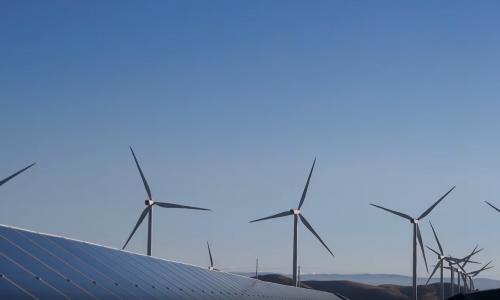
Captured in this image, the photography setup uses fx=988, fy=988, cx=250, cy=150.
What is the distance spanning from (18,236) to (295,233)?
65.6 meters

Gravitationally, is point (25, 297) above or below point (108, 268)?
below

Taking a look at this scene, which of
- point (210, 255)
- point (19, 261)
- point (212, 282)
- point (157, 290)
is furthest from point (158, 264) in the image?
point (210, 255)

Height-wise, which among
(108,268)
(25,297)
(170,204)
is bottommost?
(25,297)

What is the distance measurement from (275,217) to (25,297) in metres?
75.9

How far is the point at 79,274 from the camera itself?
120 ft

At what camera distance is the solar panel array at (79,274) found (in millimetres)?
30812

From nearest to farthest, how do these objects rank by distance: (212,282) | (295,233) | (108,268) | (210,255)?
(108,268) < (212,282) < (295,233) < (210,255)

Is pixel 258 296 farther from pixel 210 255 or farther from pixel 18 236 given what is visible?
pixel 210 255

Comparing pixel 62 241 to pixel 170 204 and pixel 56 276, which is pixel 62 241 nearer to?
pixel 56 276

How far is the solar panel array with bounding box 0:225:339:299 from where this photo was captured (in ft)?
101

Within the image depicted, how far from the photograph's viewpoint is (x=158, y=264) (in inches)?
2197

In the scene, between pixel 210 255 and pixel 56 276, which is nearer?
pixel 56 276

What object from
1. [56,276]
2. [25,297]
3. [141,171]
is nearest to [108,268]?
[56,276]

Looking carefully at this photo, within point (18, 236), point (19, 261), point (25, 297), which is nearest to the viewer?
point (25, 297)
